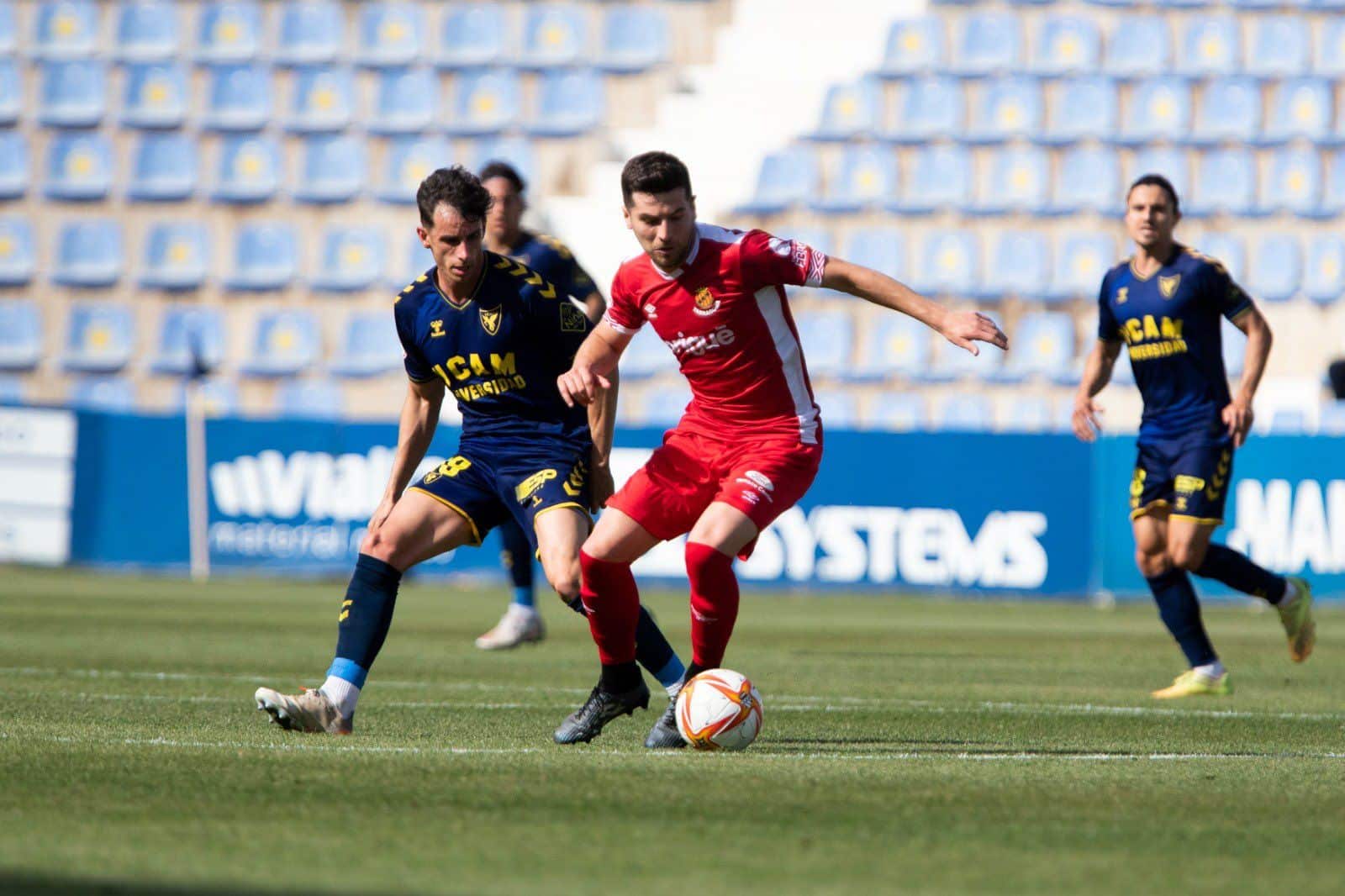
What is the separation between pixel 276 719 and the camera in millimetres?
6055

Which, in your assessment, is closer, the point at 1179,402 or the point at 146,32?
the point at 1179,402

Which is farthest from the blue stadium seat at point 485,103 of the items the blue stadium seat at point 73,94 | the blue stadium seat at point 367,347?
the blue stadium seat at point 73,94

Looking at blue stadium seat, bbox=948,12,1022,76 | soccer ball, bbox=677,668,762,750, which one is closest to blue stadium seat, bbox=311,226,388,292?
blue stadium seat, bbox=948,12,1022,76

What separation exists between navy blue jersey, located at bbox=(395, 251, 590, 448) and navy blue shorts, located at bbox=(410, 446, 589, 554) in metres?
0.08

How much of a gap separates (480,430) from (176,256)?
1615 cm

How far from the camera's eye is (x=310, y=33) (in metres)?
23.0

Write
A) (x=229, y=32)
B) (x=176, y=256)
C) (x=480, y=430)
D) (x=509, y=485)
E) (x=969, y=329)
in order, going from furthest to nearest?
(x=229, y=32), (x=176, y=256), (x=480, y=430), (x=509, y=485), (x=969, y=329)

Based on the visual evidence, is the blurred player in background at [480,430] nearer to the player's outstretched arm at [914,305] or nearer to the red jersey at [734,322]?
the red jersey at [734,322]

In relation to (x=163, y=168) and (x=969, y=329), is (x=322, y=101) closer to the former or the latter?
(x=163, y=168)

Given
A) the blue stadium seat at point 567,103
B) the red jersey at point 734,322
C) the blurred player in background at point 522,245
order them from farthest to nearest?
the blue stadium seat at point 567,103
the blurred player in background at point 522,245
the red jersey at point 734,322

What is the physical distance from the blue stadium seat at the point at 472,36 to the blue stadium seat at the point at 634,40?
120 centimetres

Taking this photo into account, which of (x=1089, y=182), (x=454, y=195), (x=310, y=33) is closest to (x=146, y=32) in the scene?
(x=310, y=33)

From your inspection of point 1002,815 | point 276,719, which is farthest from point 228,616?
point 1002,815

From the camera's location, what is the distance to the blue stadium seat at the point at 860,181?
841 inches
